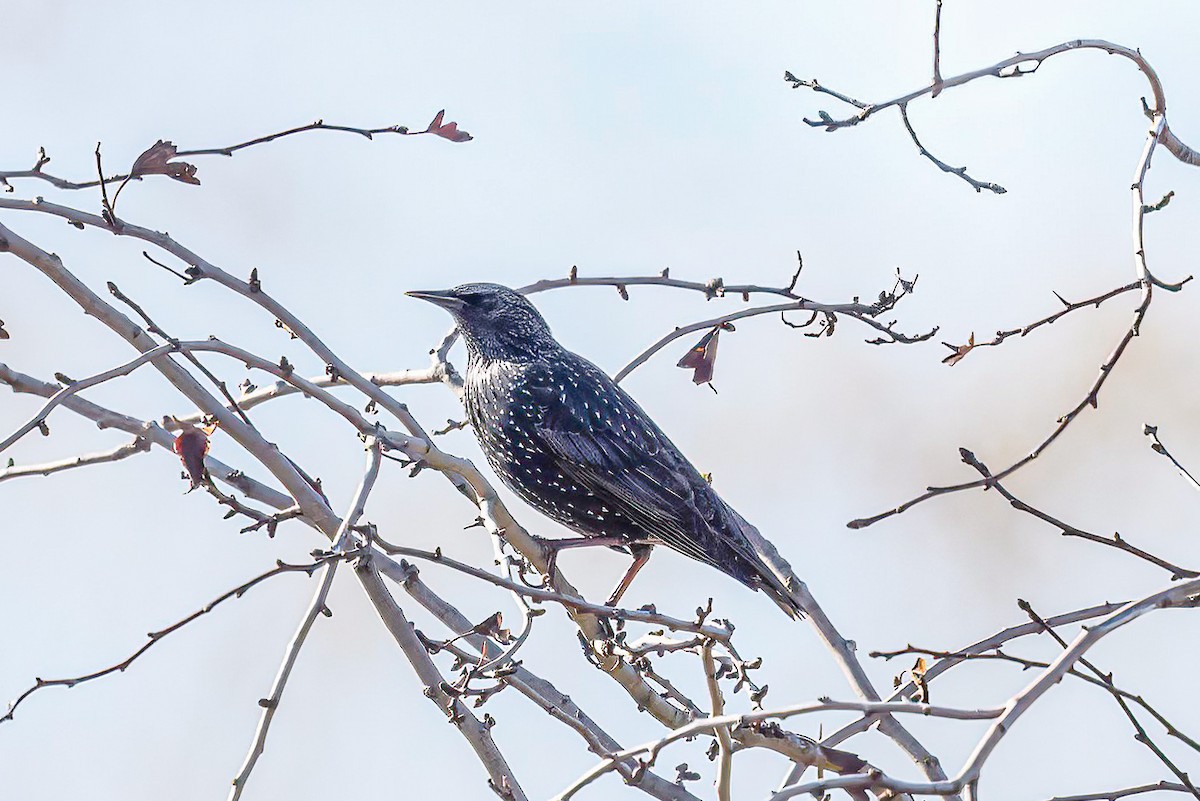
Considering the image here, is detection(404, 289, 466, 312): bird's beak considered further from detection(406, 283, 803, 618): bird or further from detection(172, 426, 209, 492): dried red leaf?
detection(172, 426, 209, 492): dried red leaf

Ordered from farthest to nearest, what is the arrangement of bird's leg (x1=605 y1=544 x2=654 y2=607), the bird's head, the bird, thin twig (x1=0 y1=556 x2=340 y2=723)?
the bird's head
bird's leg (x1=605 y1=544 x2=654 y2=607)
the bird
thin twig (x1=0 y1=556 x2=340 y2=723)

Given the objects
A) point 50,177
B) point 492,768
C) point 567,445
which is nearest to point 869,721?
point 492,768

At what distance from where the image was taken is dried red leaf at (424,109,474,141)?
3666mm

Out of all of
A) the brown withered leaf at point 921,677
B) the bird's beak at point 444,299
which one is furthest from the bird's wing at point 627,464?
the brown withered leaf at point 921,677

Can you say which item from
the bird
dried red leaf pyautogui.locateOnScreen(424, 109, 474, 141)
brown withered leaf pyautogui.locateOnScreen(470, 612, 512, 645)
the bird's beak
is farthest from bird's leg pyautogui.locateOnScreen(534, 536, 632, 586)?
dried red leaf pyautogui.locateOnScreen(424, 109, 474, 141)

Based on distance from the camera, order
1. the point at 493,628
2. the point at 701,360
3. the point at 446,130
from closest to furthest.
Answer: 1. the point at 493,628
2. the point at 446,130
3. the point at 701,360

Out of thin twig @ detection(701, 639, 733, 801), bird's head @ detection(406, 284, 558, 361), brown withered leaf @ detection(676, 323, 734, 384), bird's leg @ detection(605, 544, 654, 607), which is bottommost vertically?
thin twig @ detection(701, 639, 733, 801)

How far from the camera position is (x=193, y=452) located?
2906 millimetres

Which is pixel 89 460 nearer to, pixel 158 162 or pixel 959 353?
pixel 158 162

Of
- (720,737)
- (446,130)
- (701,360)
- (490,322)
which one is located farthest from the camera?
(490,322)

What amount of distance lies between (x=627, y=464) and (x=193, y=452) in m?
2.28

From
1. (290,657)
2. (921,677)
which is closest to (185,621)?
(290,657)

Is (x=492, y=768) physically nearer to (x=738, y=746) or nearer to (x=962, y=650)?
(x=738, y=746)

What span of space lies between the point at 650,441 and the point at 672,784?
5.79 feet
